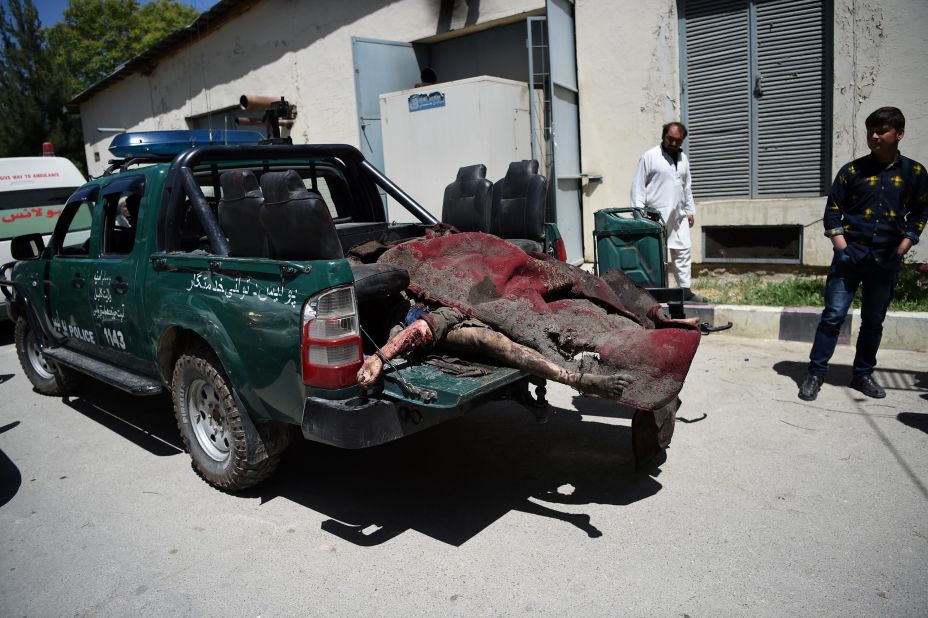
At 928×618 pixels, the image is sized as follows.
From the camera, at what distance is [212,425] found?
13.4 feet

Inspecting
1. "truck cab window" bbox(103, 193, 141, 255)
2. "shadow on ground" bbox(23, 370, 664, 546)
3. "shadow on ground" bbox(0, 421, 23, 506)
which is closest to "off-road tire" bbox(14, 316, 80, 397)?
"shadow on ground" bbox(23, 370, 664, 546)

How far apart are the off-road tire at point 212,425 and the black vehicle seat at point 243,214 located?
27.1 inches

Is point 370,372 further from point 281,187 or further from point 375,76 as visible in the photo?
point 375,76

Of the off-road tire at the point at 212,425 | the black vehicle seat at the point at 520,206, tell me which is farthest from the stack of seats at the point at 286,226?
the black vehicle seat at the point at 520,206

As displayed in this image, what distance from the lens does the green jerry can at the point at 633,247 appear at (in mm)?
5504

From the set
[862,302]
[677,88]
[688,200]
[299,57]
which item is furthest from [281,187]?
[299,57]

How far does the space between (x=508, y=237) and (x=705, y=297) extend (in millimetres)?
3394

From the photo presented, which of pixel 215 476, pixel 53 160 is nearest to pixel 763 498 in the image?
pixel 215 476

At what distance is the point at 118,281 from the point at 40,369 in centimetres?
254

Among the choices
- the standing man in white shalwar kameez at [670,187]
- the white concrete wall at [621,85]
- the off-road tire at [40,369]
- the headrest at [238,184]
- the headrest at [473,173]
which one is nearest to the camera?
the headrest at [238,184]

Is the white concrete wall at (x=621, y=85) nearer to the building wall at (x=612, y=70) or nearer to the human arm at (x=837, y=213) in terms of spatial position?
the building wall at (x=612, y=70)

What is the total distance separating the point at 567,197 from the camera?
9070mm

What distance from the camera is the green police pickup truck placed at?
3203 millimetres

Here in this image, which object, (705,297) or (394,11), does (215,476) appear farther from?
(394,11)
